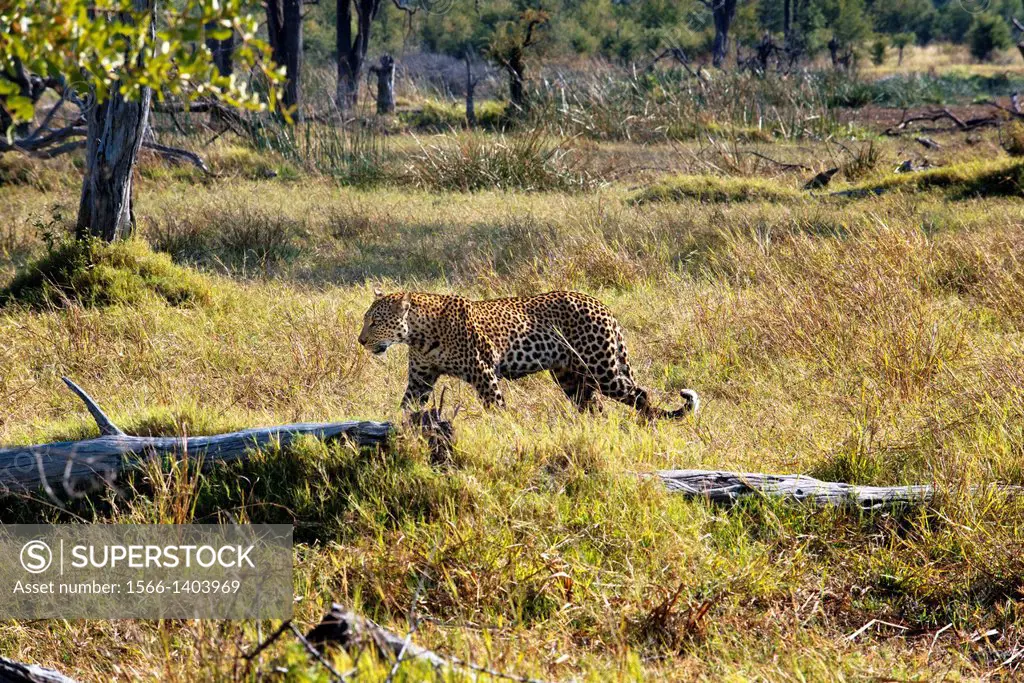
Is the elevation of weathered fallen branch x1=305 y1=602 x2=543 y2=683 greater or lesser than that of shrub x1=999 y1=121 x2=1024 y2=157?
lesser

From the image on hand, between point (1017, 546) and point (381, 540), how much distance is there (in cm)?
249

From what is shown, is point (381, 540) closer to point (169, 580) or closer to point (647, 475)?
point (169, 580)

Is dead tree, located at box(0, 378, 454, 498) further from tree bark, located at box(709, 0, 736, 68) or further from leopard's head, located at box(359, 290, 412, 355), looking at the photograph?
tree bark, located at box(709, 0, 736, 68)

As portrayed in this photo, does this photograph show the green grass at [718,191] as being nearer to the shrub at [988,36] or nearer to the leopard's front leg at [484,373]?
the leopard's front leg at [484,373]

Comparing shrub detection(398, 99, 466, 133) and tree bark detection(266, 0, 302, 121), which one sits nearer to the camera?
shrub detection(398, 99, 466, 133)

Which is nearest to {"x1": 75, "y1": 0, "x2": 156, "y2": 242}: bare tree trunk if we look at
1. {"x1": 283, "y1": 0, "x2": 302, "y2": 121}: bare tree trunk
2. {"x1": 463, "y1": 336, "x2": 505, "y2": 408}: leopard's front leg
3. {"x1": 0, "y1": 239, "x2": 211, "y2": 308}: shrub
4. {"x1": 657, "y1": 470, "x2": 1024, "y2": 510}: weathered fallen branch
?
{"x1": 0, "y1": 239, "x2": 211, "y2": 308}: shrub

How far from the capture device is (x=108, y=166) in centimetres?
929

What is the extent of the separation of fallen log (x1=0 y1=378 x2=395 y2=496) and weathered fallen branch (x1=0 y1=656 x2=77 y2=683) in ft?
5.12

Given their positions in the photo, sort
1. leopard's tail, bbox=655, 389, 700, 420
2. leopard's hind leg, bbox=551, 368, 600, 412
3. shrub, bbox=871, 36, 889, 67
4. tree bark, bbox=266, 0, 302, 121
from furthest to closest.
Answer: shrub, bbox=871, 36, 889, 67
tree bark, bbox=266, 0, 302, 121
leopard's hind leg, bbox=551, 368, 600, 412
leopard's tail, bbox=655, 389, 700, 420

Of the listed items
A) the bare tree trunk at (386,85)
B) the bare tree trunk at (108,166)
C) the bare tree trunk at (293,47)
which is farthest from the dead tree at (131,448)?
the bare tree trunk at (386,85)

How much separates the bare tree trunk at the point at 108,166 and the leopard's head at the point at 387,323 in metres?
4.13

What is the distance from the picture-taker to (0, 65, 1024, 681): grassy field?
3822 mm

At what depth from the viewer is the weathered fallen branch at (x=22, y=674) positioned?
3070 mm

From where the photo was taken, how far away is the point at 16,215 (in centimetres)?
1205
